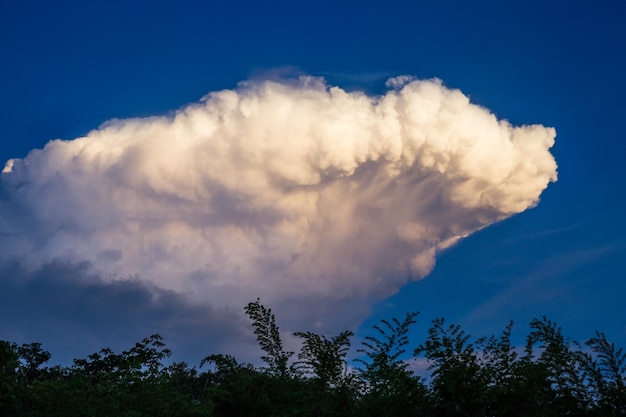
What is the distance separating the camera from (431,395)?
15977mm

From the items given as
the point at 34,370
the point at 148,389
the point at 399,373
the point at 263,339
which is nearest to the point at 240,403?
the point at 263,339

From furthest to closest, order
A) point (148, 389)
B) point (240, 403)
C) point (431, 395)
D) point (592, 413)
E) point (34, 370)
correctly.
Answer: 1. point (34, 370)
2. point (148, 389)
3. point (240, 403)
4. point (431, 395)
5. point (592, 413)

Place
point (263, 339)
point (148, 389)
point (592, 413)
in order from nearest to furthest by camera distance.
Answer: point (592, 413), point (263, 339), point (148, 389)

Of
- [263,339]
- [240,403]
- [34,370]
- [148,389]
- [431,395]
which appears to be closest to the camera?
[431,395]

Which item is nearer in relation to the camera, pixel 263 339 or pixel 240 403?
pixel 240 403

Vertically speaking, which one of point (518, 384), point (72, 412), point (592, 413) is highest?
point (72, 412)

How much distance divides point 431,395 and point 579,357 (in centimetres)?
392

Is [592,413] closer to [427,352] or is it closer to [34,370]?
[427,352]

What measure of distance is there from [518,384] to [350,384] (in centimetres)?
451

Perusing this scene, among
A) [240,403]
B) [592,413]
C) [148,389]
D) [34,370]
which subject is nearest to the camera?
[592,413]

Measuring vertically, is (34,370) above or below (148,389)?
above

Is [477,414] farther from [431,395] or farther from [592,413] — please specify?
[592,413]

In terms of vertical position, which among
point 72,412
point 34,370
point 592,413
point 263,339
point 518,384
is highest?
point 34,370

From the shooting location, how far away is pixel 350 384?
16969 millimetres
